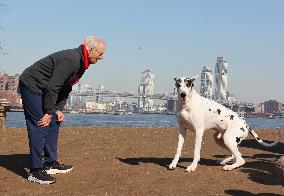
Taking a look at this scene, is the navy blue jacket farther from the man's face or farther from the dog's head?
the dog's head

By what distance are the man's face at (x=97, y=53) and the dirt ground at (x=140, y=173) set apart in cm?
187

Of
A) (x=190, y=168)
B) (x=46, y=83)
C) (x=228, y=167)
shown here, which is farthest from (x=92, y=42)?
(x=228, y=167)

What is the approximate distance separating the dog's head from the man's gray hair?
1.65 metres

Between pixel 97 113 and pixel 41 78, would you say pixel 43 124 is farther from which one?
pixel 97 113

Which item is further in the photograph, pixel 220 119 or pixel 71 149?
pixel 71 149

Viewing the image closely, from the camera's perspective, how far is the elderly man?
6031 mm

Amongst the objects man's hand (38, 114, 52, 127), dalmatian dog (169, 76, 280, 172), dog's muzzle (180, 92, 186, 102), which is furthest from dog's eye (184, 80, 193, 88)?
man's hand (38, 114, 52, 127)

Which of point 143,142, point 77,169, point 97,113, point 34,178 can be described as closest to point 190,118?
point 77,169

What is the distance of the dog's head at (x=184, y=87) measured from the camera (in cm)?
713

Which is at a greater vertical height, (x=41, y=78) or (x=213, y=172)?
(x=41, y=78)

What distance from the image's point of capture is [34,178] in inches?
255

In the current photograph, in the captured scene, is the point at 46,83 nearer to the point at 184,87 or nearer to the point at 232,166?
the point at 184,87

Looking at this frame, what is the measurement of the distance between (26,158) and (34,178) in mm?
2406

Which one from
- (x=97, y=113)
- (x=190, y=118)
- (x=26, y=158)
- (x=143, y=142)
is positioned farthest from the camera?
(x=97, y=113)
